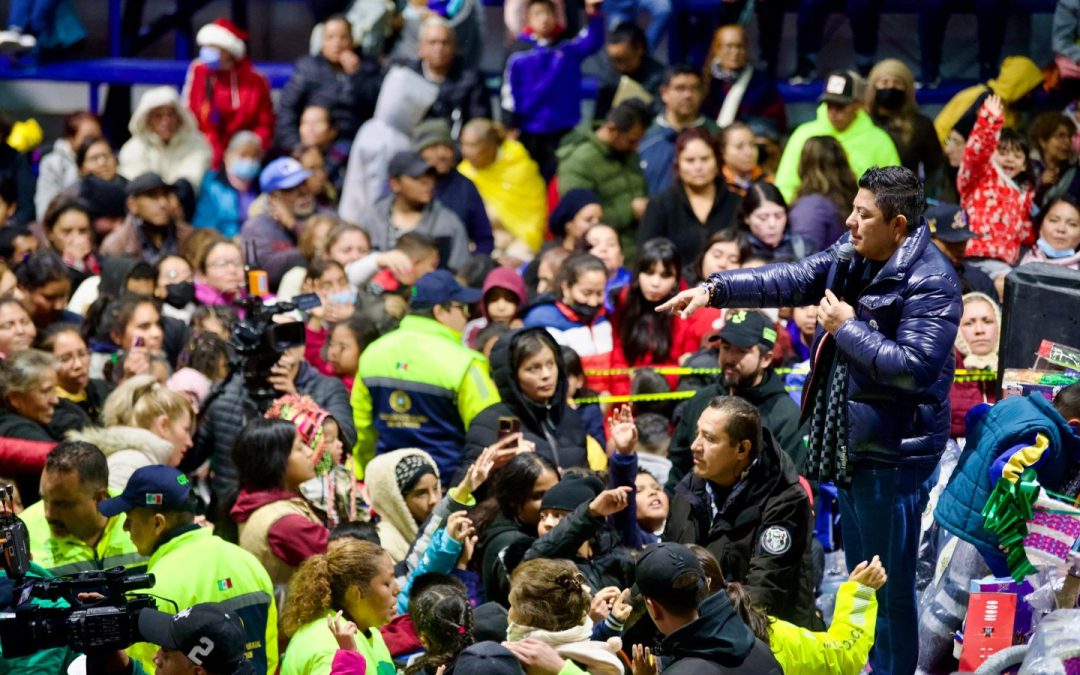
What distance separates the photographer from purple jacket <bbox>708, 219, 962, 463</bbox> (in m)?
6.33

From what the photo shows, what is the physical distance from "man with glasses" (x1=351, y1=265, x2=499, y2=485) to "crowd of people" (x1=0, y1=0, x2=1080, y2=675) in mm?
24

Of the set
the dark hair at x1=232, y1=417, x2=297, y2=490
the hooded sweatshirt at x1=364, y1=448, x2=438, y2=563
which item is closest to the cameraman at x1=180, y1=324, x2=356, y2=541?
the hooded sweatshirt at x1=364, y1=448, x2=438, y2=563

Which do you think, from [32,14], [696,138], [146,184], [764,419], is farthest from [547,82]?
[764,419]

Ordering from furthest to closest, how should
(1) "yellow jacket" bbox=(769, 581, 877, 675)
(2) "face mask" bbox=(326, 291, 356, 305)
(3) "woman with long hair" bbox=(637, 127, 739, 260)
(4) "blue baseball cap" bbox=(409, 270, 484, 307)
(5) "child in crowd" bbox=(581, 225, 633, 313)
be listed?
(3) "woman with long hair" bbox=(637, 127, 739, 260)
(5) "child in crowd" bbox=(581, 225, 633, 313)
(2) "face mask" bbox=(326, 291, 356, 305)
(4) "blue baseball cap" bbox=(409, 270, 484, 307)
(1) "yellow jacket" bbox=(769, 581, 877, 675)

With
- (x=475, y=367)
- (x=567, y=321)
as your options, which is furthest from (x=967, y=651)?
(x=567, y=321)

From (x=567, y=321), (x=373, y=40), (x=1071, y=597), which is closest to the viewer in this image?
(x=1071, y=597)

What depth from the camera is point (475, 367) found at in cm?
860

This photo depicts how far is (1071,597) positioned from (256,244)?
21.4 feet

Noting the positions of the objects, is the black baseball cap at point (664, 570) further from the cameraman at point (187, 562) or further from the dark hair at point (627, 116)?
the dark hair at point (627, 116)

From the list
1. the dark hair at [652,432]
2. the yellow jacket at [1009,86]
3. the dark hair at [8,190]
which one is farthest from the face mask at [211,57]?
the dark hair at [652,432]

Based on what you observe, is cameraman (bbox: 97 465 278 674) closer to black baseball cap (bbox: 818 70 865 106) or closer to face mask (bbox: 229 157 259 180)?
black baseball cap (bbox: 818 70 865 106)

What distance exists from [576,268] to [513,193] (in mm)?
2621

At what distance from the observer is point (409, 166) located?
1141cm

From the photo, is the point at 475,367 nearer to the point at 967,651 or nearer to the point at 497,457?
the point at 497,457
